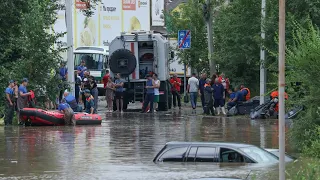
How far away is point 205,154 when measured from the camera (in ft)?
55.5

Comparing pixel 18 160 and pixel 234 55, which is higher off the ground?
pixel 234 55

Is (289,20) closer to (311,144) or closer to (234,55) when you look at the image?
(234,55)

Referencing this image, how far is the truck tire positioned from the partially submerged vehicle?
1871cm

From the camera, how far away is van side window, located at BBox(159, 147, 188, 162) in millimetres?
17031

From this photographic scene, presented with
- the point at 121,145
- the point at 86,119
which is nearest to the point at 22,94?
the point at 86,119

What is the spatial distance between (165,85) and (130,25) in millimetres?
15367

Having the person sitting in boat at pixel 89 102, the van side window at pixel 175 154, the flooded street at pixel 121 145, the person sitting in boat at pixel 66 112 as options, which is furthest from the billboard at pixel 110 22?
the van side window at pixel 175 154

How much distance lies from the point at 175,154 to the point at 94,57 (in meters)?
33.2

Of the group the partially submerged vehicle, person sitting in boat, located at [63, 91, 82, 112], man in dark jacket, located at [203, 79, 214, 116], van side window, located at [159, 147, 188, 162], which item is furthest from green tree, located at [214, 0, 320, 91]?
van side window, located at [159, 147, 188, 162]

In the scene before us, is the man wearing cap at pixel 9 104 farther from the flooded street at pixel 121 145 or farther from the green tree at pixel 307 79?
the green tree at pixel 307 79

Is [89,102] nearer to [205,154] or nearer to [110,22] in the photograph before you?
[205,154]

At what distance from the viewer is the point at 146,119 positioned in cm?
3108

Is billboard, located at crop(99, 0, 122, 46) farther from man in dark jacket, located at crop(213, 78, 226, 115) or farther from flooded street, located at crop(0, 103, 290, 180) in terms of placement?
man in dark jacket, located at crop(213, 78, 226, 115)

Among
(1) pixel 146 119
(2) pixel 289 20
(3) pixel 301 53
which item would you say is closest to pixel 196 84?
(1) pixel 146 119
